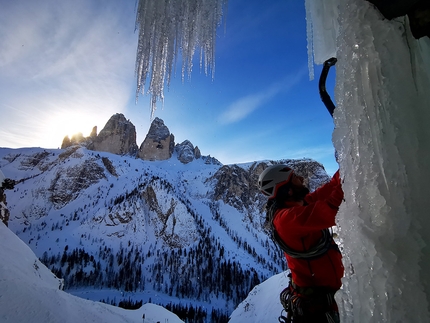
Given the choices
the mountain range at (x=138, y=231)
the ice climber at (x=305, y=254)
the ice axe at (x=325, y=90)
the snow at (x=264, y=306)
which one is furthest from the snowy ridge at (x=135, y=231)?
the ice axe at (x=325, y=90)

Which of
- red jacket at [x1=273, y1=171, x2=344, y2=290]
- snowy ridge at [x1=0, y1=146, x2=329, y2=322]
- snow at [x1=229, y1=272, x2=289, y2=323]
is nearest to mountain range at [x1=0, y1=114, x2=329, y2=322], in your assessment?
snowy ridge at [x1=0, y1=146, x2=329, y2=322]

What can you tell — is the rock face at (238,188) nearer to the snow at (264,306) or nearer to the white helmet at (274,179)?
the snow at (264,306)

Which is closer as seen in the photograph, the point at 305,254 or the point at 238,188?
the point at 305,254

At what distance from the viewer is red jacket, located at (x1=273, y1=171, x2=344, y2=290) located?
1.90 metres

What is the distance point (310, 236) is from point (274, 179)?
0.82 meters

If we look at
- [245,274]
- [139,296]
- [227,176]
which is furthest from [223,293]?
[227,176]

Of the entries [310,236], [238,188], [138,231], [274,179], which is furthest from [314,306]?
[238,188]

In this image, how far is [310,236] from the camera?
252 centimetres

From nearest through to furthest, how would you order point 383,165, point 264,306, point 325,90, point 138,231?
point 383,165 < point 325,90 < point 264,306 < point 138,231

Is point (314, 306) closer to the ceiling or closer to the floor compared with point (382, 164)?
closer to the floor

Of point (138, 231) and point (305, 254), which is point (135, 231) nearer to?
point (138, 231)

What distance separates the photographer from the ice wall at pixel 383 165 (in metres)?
0.91

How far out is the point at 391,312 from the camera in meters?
0.88

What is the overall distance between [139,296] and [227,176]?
12115cm
